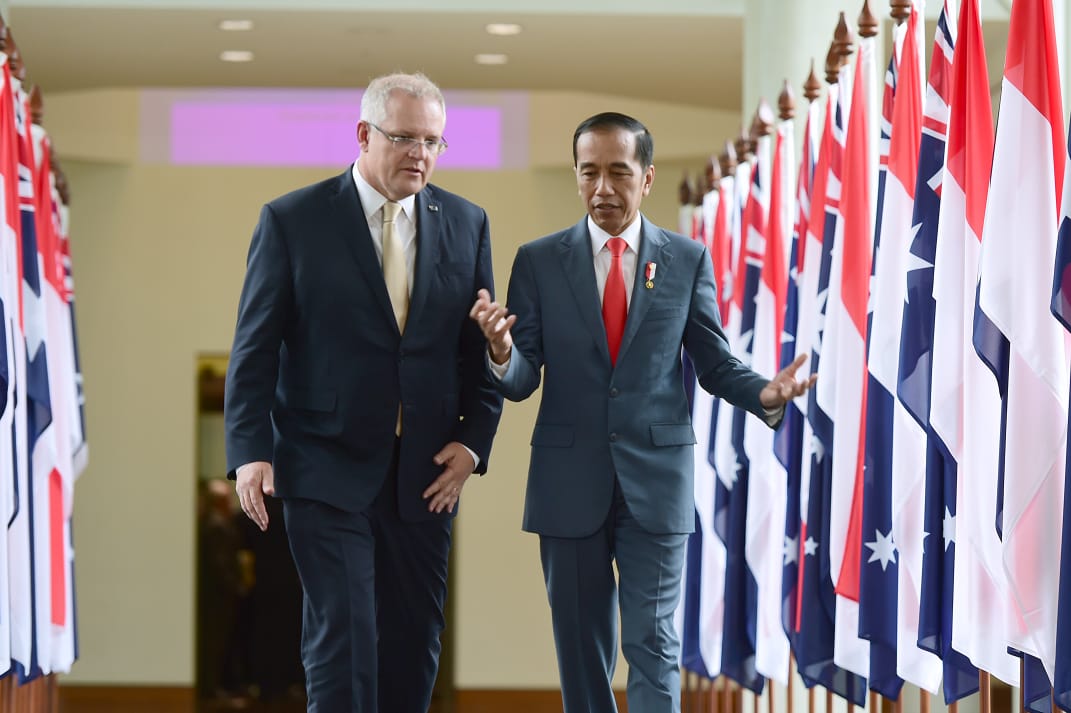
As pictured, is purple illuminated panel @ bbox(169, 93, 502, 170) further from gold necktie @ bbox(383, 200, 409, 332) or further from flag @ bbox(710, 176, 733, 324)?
gold necktie @ bbox(383, 200, 409, 332)

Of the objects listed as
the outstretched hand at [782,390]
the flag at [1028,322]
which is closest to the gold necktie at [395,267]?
the outstretched hand at [782,390]

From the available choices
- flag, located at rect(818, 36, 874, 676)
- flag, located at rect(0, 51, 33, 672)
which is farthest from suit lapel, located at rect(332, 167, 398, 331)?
flag, located at rect(0, 51, 33, 672)

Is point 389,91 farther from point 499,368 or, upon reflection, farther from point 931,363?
point 931,363

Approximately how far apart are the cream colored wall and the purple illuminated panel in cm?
14

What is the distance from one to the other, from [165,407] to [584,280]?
7737mm

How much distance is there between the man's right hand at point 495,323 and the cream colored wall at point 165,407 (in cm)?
738

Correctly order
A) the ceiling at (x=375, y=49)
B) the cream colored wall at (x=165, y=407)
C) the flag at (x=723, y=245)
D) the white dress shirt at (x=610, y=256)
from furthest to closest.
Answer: the cream colored wall at (x=165, y=407)
the ceiling at (x=375, y=49)
the flag at (x=723, y=245)
the white dress shirt at (x=610, y=256)

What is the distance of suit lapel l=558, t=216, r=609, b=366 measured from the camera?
3252 mm

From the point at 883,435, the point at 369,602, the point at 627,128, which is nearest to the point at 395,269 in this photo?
the point at 627,128

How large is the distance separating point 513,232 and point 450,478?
7.54 m

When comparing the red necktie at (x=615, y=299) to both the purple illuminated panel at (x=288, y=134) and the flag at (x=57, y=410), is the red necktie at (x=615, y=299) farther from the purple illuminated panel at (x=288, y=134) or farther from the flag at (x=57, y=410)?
the purple illuminated panel at (x=288, y=134)

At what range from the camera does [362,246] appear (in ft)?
10.7

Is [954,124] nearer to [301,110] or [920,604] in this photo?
[920,604]

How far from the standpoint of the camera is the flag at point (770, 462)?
5.23m
